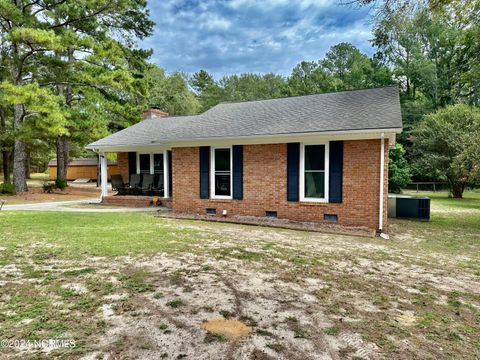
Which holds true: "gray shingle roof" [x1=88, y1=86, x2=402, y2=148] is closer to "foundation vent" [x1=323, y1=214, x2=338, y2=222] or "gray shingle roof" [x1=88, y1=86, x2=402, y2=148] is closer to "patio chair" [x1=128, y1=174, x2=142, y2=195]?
"patio chair" [x1=128, y1=174, x2=142, y2=195]

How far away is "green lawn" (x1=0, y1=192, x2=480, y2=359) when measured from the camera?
2791mm

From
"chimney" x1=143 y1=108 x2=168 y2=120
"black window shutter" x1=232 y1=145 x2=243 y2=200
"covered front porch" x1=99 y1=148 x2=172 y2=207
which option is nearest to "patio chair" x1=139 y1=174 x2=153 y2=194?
"covered front porch" x1=99 y1=148 x2=172 y2=207

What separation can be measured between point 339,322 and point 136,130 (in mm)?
15035

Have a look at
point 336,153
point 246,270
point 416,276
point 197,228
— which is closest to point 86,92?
point 197,228

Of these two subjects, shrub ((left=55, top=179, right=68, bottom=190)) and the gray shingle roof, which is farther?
shrub ((left=55, top=179, right=68, bottom=190))

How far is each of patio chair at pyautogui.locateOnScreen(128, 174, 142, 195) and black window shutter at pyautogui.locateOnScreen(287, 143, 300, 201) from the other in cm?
800

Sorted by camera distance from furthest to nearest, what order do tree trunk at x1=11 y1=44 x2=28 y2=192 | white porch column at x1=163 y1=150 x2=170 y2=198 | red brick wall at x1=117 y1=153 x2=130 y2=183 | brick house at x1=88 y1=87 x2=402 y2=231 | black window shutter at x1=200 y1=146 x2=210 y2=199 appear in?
tree trunk at x1=11 y1=44 x2=28 y2=192, red brick wall at x1=117 y1=153 x2=130 y2=183, white porch column at x1=163 y1=150 x2=170 y2=198, black window shutter at x1=200 y1=146 x2=210 y2=199, brick house at x1=88 y1=87 x2=402 y2=231

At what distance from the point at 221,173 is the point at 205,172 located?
0.58 meters

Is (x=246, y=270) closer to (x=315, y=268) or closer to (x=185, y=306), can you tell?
(x=315, y=268)

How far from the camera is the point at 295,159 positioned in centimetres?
944

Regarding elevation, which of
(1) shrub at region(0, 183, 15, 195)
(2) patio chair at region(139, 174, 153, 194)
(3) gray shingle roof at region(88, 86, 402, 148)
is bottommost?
(1) shrub at region(0, 183, 15, 195)

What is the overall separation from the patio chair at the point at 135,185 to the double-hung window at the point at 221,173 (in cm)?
531

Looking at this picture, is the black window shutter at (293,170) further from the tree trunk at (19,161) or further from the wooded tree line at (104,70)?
the tree trunk at (19,161)

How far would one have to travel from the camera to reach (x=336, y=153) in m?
8.90
